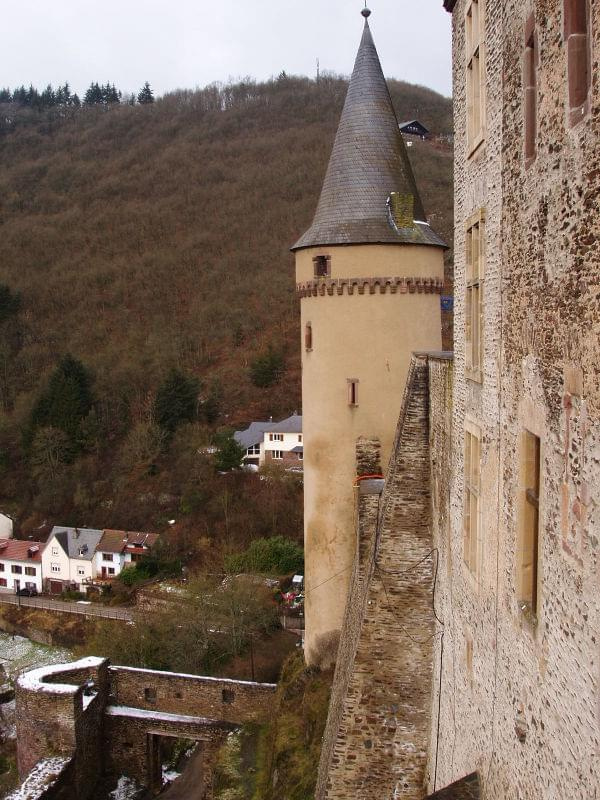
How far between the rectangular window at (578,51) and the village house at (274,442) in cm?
4139

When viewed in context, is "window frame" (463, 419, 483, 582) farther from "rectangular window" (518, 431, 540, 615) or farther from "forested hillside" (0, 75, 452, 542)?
"forested hillside" (0, 75, 452, 542)

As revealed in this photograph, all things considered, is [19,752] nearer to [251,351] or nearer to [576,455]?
[576,455]

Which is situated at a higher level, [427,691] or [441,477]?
[441,477]

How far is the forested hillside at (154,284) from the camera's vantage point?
4550 cm

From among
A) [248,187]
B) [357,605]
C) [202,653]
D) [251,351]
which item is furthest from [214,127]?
[357,605]

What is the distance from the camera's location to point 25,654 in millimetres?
31594

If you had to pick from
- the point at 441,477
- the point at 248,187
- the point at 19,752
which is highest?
the point at 248,187

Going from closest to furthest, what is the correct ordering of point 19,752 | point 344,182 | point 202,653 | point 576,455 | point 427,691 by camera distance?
point 576,455, point 427,691, point 344,182, point 19,752, point 202,653

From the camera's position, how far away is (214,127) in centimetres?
10469

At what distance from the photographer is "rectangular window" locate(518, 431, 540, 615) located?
14.1 feet

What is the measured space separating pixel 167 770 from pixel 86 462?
28.7 m

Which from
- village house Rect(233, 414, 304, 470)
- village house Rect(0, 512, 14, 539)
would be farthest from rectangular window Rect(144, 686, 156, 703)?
village house Rect(0, 512, 14, 539)

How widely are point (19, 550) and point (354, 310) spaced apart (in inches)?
1356

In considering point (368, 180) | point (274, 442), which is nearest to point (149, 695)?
point (368, 180)
